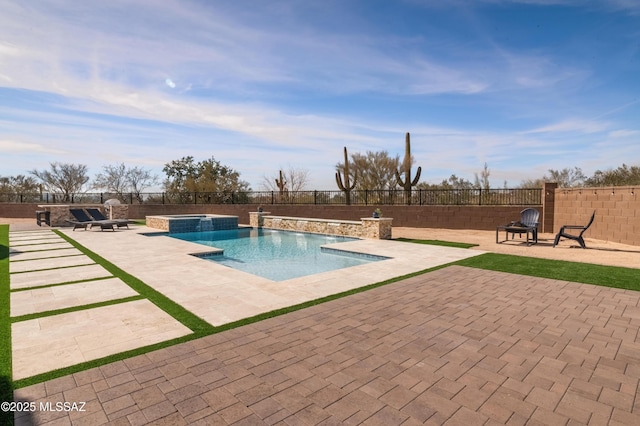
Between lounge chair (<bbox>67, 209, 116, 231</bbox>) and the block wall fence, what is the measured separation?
7722mm

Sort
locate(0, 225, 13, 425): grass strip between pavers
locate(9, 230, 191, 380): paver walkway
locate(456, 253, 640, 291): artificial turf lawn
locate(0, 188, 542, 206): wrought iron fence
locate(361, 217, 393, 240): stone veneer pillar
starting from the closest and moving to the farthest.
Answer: locate(0, 225, 13, 425): grass strip between pavers
locate(9, 230, 191, 380): paver walkway
locate(456, 253, 640, 291): artificial turf lawn
locate(361, 217, 393, 240): stone veneer pillar
locate(0, 188, 542, 206): wrought iron fence

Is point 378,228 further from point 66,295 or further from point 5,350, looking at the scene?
point 5,350

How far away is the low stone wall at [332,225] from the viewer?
12668mm

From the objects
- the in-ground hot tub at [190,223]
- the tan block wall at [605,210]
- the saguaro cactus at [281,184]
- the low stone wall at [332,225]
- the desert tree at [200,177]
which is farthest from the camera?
the saguaro cactus at [281,184]

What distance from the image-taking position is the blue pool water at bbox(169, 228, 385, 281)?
828 cm

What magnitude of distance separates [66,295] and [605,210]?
15.1 m

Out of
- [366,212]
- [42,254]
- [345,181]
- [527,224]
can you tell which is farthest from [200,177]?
[527,224]

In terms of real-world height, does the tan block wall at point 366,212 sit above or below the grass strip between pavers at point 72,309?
above

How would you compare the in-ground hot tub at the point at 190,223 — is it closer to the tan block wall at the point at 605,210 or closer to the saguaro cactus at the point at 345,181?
the saguaro cactus at the point at 345,181

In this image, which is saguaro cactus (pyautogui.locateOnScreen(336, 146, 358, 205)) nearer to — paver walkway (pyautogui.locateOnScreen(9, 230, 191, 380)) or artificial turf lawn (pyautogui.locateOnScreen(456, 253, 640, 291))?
artificial turf lawn (pyautogui.locateOnScreen(456, 253, 640, 291))

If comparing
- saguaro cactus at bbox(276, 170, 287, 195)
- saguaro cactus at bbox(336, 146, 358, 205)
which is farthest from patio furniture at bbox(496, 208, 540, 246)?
saguaro cactus at bbox(276, 170, 287, 195)

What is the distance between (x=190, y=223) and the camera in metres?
16.6

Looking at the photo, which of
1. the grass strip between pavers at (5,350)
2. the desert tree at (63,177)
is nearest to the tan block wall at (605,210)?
the grass strip between pavers at (5,350)

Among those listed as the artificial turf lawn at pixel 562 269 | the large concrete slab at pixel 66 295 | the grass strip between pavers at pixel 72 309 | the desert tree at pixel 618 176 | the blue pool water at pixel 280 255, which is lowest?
the blue pool water at pixel 280 255
